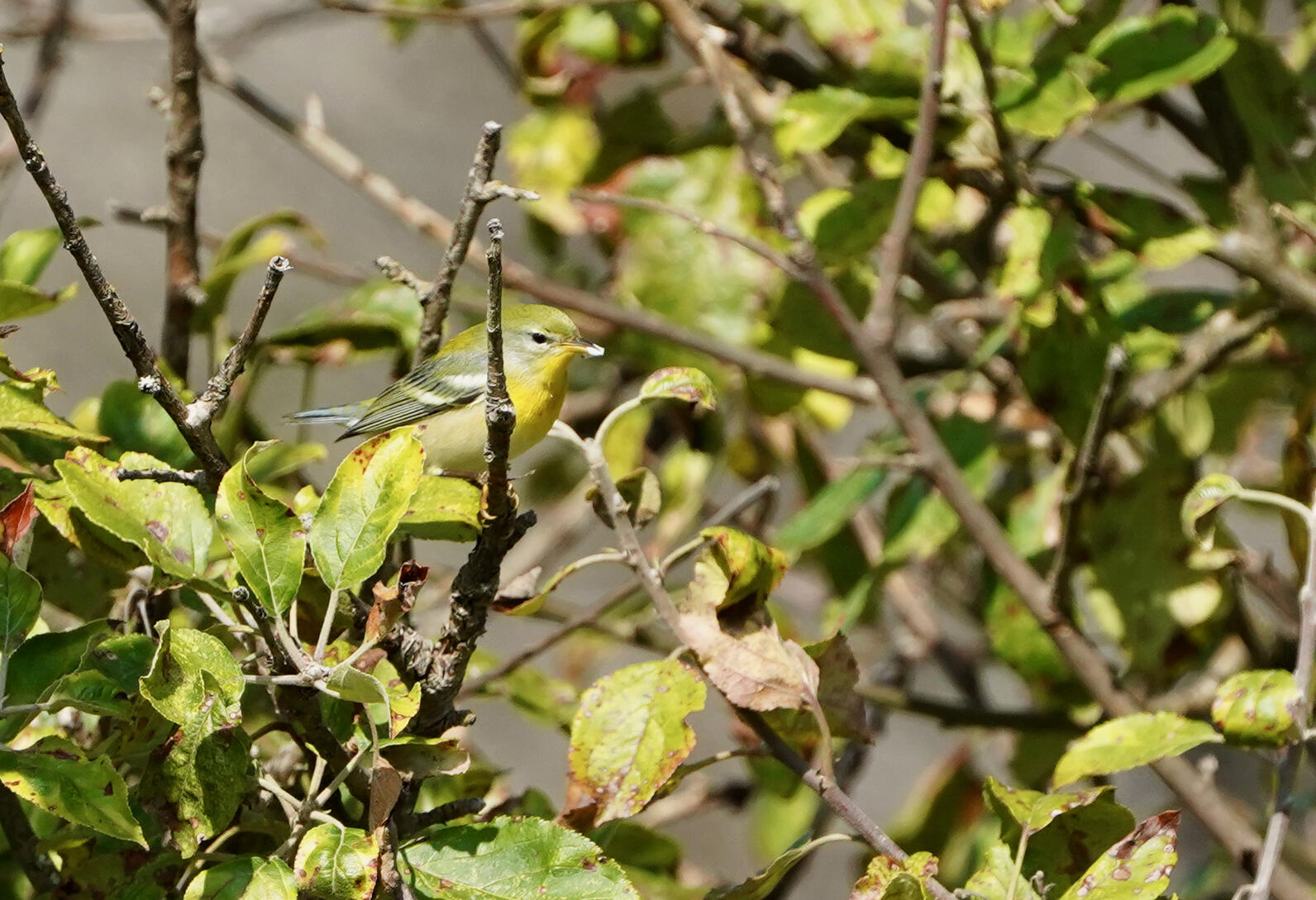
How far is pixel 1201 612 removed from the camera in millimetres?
1948

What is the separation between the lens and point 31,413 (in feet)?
4.11

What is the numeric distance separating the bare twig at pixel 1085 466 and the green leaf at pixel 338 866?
3.25 ft

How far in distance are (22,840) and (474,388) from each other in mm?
1295

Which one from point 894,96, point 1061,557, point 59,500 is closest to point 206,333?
point 59,500

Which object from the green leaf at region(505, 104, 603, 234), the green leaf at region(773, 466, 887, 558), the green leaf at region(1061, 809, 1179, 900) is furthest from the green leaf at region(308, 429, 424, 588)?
the green leaf at region(505, 104, 603, 234)

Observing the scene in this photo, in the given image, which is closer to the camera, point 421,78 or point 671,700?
point 671,700

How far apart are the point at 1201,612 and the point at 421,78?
4528 mm

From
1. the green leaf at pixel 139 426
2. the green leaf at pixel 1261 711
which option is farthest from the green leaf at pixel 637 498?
the green leaf at pixel 1261 711

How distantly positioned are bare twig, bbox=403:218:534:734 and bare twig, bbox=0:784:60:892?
40cm

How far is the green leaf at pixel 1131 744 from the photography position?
126 centimetres

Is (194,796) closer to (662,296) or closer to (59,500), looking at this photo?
(59,500)

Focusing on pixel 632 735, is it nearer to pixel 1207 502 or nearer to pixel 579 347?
pixel 1207 502

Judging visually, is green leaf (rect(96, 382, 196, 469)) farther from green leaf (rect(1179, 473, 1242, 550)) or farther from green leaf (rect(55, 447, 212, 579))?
green leaf (rect(1179, 473, 1242, 550))

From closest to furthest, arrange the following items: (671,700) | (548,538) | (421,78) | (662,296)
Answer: (671,700) → (662,296) → (548,538) → (421,78)
